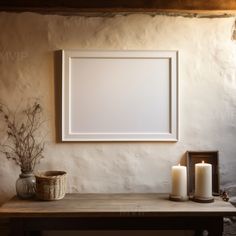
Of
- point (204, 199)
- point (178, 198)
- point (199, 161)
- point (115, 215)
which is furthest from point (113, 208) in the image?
point (199, 161)

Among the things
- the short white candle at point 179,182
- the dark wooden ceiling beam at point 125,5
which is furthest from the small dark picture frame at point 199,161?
the dark wooden ceiling beam at point 125,5

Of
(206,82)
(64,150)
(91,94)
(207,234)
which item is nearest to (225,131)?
(206,82)

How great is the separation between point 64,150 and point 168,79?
30.0 inches

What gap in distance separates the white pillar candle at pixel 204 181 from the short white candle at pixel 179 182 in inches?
2.8

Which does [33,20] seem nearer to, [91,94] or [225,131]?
[91,94]

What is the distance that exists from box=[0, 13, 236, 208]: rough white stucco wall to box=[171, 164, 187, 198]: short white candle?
0.18 m

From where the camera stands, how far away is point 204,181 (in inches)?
79.2

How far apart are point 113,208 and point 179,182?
1.34 feet

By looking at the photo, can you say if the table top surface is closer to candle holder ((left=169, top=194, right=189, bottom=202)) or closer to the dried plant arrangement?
candle holder ((left=169, top=194, right=189, bottom=202))

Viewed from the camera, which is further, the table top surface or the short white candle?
the short white candle

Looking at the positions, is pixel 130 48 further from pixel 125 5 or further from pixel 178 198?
pixel 178 198

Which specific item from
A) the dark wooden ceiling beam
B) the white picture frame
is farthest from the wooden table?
the dark wooden ceiling beam

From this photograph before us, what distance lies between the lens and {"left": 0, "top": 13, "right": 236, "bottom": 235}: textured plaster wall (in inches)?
85.9

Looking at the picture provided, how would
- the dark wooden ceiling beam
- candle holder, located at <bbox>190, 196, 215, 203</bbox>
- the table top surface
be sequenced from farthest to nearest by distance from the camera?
the dark wooden ceiling beam, candle holder, located at <bbox>190, 196, 215, 203</bbox>, the table top surface
